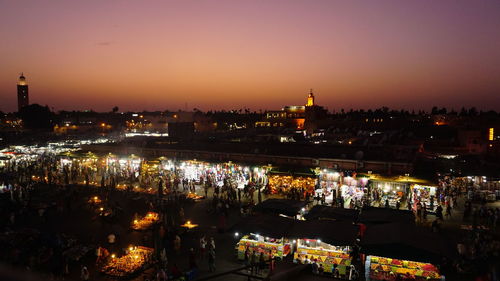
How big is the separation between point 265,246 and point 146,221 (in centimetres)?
614

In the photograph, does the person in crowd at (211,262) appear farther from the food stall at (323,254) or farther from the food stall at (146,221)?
the food stall at (146,221)

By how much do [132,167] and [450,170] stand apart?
2291 centimetres

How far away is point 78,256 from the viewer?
12.3 m

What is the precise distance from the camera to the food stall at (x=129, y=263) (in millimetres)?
11180

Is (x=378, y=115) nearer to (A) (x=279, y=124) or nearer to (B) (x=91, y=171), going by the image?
(A) (x=279, y=124)

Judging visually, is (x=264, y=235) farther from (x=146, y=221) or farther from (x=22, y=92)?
(x=22, y=92)

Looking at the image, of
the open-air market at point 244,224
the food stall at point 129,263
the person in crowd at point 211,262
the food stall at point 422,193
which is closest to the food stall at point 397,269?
the open-air market at point 244,224

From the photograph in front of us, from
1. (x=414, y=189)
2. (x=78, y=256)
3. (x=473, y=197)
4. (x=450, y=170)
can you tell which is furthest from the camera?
(x=450, y=170)

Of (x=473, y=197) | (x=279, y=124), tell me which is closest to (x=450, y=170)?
(x=473, y=197)

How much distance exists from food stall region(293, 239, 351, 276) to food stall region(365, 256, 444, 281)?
2.40ft

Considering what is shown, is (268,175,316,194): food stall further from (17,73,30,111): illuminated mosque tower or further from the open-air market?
(17,73,30,111): illuminated mosque tower

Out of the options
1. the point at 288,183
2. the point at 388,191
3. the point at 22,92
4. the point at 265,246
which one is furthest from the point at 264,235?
the point at 22,92

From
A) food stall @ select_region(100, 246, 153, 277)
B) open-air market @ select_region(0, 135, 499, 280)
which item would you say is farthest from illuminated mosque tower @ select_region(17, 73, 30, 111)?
food stall @ select_region(100, 246, 153, 277)

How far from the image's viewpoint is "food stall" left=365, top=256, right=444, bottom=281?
10.1 meters
